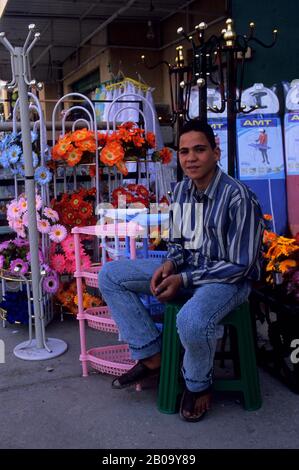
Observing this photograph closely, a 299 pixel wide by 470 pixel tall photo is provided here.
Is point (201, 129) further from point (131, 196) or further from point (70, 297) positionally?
point (70, 297)

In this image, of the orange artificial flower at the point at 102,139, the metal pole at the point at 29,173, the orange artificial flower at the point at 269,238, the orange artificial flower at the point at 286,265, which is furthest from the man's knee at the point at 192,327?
the orange artificial flower at the point at 102,139

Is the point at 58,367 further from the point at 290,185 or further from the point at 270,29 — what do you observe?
the point at 270,29

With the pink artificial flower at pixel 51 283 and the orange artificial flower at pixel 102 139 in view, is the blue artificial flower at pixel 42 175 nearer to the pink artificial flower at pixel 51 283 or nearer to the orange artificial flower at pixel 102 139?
the orange artificial flower at pixel 102 139

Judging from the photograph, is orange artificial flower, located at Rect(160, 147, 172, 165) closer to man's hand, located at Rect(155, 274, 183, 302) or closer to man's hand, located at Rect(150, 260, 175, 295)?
man's hand, located at Rect(150, 260, 175, 295)

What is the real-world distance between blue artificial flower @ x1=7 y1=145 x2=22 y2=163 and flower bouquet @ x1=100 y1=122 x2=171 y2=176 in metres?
0.57

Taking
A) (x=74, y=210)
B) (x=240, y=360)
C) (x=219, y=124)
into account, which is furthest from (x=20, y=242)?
(x=219, y=124)

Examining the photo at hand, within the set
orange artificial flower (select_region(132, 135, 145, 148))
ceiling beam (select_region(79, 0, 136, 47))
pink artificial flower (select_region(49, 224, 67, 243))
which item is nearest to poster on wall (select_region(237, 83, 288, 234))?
orange artificial flower (select_region(132, 135, 145, 148))

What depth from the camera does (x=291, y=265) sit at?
9.47ft

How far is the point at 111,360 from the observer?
3.05 meters

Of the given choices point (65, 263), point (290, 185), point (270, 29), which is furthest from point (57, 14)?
point (65, 263)

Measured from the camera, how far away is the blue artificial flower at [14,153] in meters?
3.71

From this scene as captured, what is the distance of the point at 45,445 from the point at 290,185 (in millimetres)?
3501

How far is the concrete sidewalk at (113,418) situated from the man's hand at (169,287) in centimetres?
57

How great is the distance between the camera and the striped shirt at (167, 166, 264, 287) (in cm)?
241
